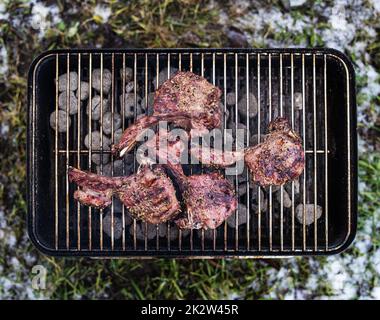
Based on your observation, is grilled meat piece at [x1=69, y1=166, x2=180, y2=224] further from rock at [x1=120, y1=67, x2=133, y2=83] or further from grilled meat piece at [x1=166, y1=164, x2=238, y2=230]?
rock at [x1=120, y1=67, x2=133, y2=83]

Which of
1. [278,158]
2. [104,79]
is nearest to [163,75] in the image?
[104,79]

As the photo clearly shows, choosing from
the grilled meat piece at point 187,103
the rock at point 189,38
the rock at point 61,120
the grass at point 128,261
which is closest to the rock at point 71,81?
the rock at point 61,120

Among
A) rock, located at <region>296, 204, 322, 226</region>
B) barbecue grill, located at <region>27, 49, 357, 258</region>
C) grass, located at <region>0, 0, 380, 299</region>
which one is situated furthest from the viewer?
grass, located at <region>0, 0, 380, 299</region>

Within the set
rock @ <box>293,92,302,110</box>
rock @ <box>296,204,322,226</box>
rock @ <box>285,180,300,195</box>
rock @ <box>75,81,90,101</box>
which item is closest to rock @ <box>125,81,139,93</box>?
rock @ <box>75,81,90,101</box>

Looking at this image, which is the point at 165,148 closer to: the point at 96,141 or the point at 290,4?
the point at 96,141

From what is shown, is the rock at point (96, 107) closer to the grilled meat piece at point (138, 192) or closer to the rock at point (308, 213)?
the grilled meat piece at point (138, 192)
